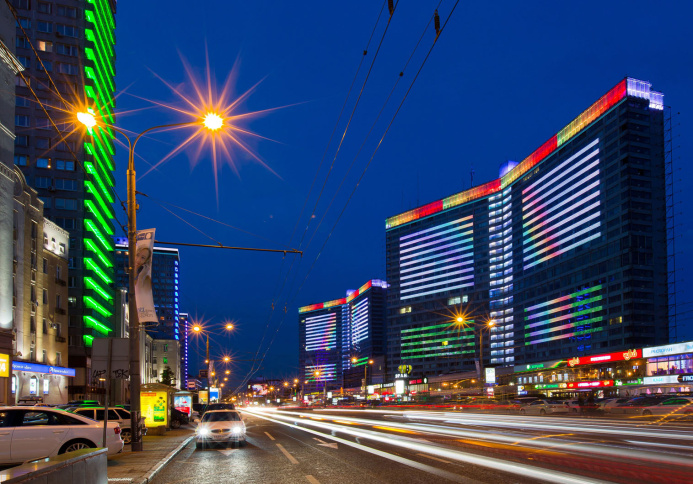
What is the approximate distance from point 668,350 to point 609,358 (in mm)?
21002

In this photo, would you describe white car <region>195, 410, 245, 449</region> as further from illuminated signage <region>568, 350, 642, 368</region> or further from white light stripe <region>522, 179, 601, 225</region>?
white light stripe <region>522, 179, 601, 225</region>

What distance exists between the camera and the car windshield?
78.5ft

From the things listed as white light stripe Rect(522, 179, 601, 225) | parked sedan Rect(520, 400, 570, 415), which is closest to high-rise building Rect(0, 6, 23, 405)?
parked sedan Rect(520, 400, 570, 415)

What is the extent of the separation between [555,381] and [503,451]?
107420 millimetres

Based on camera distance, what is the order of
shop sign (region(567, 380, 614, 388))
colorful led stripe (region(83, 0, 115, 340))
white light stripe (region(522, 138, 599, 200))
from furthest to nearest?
white light stripe (region(522, 138, 599, 200))
shop sign (region(567, 380, 614, 388))
colorful led stripe (region(83, 0, 115, 340))

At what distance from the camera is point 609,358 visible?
103m

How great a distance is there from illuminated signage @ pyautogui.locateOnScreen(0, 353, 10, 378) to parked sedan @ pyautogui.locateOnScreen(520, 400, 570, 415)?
3684 centimetres

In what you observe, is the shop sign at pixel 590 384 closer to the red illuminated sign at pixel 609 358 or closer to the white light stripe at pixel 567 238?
the red illuminated sign at pixel 609 358

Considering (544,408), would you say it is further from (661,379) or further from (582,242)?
(582,242)

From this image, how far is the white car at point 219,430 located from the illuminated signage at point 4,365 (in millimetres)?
25562

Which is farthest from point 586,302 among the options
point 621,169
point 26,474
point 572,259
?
point 26,474

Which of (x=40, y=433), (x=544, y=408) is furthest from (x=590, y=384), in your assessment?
(x=40, y=433)

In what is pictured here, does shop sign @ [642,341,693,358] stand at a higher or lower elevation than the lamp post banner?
lower

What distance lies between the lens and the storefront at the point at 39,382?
2200 inches
